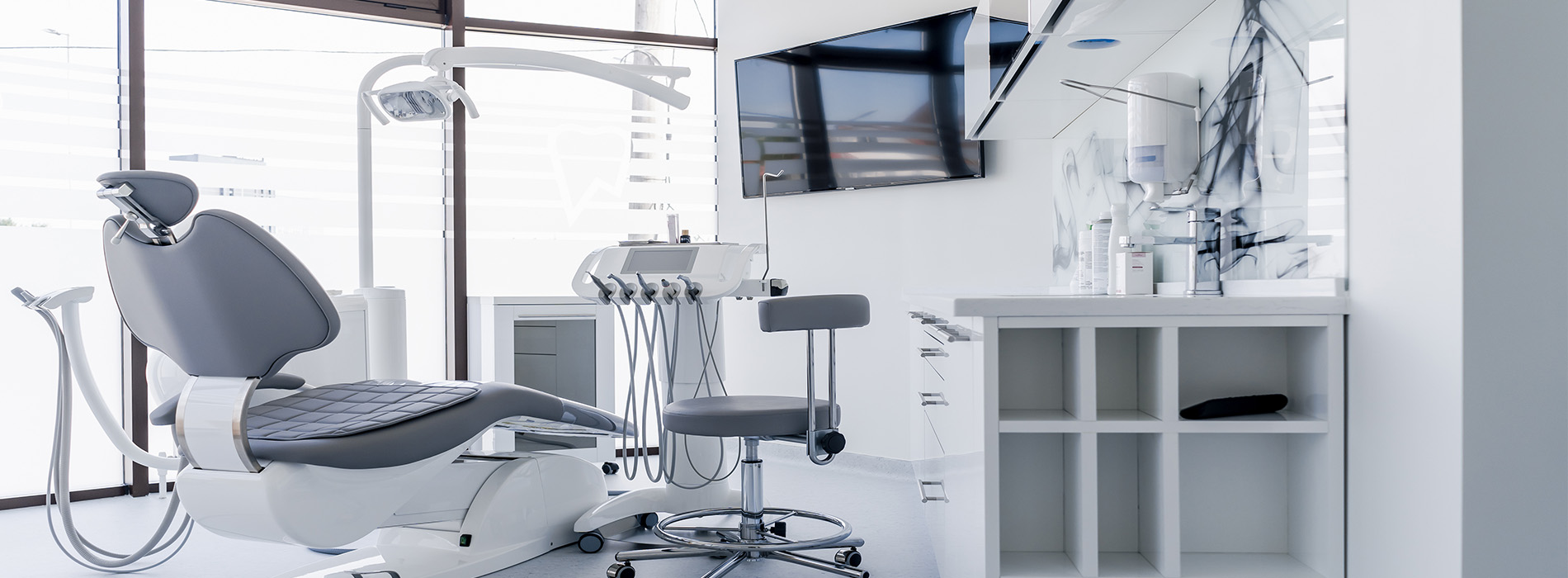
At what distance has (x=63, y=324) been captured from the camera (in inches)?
98.3

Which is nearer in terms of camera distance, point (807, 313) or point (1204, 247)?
point (1204, 247)

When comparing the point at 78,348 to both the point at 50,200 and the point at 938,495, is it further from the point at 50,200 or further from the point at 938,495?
the point at 938,495

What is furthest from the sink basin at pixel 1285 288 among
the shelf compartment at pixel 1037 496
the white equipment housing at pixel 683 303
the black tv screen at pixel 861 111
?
the black tv screen at pixel 861 111

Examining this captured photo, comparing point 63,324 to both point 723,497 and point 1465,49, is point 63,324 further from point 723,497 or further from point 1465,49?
point 1465,49

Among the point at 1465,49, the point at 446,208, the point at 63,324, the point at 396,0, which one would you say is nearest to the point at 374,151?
the point at 446,208

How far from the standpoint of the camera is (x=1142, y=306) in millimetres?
1480

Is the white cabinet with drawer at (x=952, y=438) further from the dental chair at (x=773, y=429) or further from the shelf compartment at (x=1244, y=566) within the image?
the shelf compartment at (x=1244, y=566)

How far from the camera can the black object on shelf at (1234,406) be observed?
1.49 metres

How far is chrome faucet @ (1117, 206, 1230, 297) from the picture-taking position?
180 centimetres

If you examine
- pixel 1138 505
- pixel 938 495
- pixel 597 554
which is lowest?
pixel 597 554

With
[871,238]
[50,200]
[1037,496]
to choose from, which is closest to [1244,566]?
[1037,496]

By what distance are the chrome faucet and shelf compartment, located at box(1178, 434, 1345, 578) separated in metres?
0.31

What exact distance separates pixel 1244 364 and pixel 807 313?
34.6 inches

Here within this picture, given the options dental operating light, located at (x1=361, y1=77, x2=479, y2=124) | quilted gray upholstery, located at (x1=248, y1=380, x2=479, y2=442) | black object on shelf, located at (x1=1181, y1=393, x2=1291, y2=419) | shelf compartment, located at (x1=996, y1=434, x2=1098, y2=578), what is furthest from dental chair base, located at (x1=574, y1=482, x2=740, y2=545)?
black object on shelf, located at (x1=1181, y1=393, x2=1291, y2=419)
